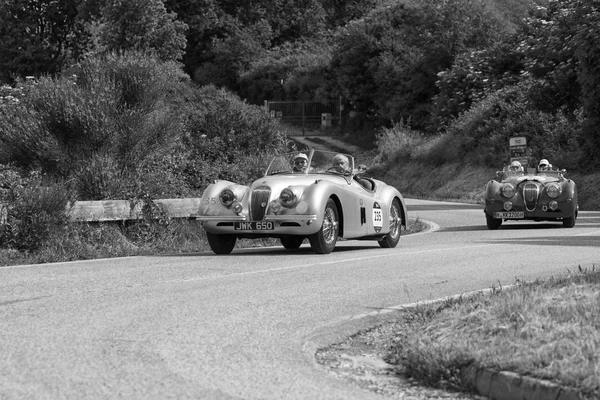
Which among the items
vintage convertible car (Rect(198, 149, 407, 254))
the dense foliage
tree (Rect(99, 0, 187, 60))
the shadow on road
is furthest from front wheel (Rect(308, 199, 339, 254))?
tree (Rect(99, 0, 187, 60))

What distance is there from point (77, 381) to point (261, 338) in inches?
71.2

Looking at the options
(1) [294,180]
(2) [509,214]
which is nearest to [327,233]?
(1) [294,180]

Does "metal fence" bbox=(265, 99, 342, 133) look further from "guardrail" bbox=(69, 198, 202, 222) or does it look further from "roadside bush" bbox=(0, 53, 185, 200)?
"guardrail" bbox=(69, 198, 202, 222)

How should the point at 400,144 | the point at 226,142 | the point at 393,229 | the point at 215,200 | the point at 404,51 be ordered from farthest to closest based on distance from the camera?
the point at 404,51 < the point at 400,144 < the point at 226,142 < the point at 393,229 < the point at 215,200

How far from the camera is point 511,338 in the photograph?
6.97m

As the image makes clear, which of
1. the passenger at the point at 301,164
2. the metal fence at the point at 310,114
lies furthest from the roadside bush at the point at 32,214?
the metal fence at the point at 310,114

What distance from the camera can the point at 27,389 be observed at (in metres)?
6.32

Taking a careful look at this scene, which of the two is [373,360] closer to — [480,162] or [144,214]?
[144,214]

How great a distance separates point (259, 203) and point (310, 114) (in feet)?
183

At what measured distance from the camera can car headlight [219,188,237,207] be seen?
15125 mm

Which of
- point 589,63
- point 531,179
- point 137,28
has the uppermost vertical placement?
point 137,28

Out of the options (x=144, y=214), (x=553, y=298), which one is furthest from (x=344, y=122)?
(x=553, y=298)

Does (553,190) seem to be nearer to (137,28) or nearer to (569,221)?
(569,221)

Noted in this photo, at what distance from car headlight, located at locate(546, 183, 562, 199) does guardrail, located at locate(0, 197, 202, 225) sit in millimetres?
7879
